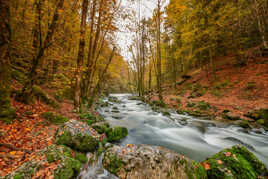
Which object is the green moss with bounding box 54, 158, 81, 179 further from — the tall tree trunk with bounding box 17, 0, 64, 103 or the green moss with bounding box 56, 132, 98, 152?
the tall tree trunk with bounding box 17, 0, 64, 103

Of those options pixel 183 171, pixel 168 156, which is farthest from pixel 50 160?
pixel 183 171

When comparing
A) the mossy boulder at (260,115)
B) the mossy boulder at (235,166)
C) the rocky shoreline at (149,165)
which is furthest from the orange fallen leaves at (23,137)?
the mossy boulder at (260,115)

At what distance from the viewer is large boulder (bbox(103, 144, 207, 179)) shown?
2438 mm

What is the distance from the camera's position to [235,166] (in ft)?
7.77

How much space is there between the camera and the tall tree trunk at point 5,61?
3.09 metres

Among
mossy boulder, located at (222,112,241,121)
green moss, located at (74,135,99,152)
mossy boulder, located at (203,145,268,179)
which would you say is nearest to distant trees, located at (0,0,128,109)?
green moss, located at (74,135,99,152)

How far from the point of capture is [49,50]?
15.9 ft

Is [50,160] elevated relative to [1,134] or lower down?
lower down

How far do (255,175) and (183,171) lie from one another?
4.59 ft

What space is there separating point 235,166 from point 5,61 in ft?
20.2

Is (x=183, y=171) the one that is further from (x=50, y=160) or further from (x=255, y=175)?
(x=50, y=160)

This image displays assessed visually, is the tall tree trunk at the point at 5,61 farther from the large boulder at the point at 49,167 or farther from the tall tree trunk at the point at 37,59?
the large boulder at the point at 49,167

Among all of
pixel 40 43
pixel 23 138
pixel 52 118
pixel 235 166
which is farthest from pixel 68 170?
pixel 40 43

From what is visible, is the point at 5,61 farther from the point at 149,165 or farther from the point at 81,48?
the point at 149,165
